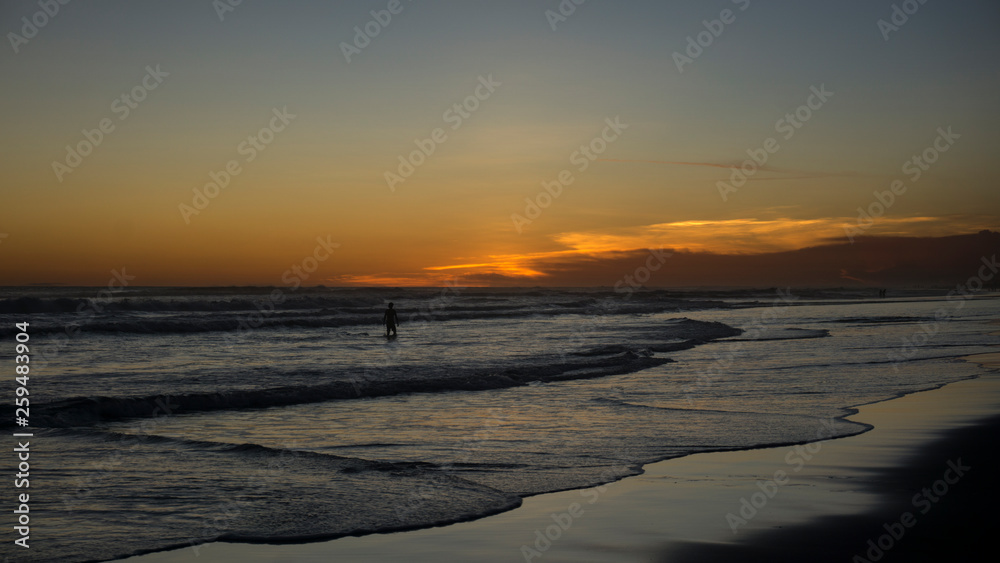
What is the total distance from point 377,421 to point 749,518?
7622 millimetres

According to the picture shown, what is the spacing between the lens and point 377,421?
1328 centimetres

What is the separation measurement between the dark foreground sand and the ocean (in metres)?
0.45

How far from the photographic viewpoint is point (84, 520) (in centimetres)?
723

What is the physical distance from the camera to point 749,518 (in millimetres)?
7141

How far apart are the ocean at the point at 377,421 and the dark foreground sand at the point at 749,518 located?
449 mm

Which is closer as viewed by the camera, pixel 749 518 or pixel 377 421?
pixel 749 518

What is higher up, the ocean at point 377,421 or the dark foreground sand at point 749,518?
Result: the ocean at point 377,421

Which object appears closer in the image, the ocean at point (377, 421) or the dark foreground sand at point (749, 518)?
the dark foreground sand at point (749, 518)

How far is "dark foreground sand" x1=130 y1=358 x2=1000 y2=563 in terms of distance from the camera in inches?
247

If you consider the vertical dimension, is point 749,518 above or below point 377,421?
below

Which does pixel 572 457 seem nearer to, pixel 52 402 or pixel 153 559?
A: pixel 153 559

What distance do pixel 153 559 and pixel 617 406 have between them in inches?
384

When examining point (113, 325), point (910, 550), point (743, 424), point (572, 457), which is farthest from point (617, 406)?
point (113, 325)

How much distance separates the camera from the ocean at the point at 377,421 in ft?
24.9
